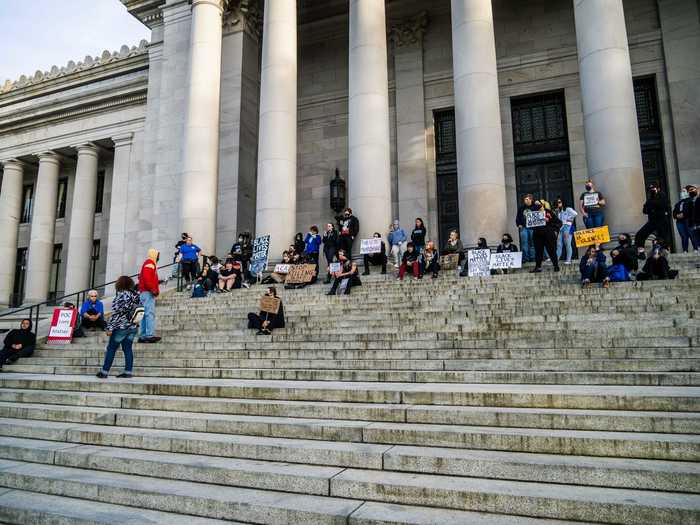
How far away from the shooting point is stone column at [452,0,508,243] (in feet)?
51.6

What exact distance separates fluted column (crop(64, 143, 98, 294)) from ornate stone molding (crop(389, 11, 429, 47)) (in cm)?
1731

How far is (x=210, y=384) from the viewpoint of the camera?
7.68 m

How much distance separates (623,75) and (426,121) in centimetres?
971

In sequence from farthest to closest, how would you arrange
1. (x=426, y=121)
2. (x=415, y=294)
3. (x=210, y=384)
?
(x=426, y=121)
(x=415, y=294)
(x=210, y=384)

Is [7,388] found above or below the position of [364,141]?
below

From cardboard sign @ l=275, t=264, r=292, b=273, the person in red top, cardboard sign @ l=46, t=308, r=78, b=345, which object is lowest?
cardboard sign @ l=46, t=308, r=78, b=345

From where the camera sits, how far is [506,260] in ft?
45.1

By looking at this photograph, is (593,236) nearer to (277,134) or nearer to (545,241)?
(545,241)

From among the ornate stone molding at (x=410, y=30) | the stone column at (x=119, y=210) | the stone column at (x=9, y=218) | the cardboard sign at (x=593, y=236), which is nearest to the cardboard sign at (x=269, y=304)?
the cardboard sign at (x=593, y=236)

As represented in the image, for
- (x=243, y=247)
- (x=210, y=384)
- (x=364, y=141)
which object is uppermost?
(x=364, y=141)

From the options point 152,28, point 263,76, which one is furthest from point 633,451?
point 152,28

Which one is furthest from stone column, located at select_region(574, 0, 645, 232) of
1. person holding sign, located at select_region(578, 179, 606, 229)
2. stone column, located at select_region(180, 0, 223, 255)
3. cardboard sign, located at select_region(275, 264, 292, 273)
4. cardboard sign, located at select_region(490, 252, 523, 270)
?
stone column, located at select_region(180, 0, 223, 255)

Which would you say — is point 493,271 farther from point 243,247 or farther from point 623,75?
point 243,247

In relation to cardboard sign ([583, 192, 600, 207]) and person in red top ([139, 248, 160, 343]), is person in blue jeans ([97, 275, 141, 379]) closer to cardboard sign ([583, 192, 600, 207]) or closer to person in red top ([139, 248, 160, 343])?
person in red top ([139, 248, 160, 343])
